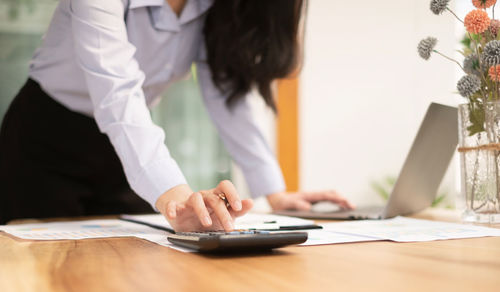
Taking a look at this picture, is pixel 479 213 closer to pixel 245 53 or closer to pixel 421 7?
pixel 245 53

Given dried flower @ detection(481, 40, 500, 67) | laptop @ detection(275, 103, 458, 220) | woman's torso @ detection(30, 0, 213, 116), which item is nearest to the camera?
dried flower @ detection(481, 40, 500, 67)

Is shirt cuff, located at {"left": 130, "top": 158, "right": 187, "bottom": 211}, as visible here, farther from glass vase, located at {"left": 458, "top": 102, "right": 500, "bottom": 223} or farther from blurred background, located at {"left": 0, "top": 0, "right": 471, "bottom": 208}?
blurred background, located at {"left": 0, "top": 0, "right": 471, "bottom": 208}

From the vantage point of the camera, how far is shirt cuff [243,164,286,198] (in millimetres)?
1506

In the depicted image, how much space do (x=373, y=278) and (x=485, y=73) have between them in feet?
1.91

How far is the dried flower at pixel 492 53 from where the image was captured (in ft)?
2.82

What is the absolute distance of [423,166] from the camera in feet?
3.71

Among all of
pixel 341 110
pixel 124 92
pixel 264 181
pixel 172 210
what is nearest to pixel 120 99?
pixel 124 92

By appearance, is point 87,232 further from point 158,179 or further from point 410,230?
point 410,230

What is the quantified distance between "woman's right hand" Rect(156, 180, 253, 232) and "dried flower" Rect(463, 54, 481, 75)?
0.48 m

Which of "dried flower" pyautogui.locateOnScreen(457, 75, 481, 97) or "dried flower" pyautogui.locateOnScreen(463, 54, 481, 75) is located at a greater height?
"dried flower" pyautogui.locateOnScreen(463, 54, 481, 75)

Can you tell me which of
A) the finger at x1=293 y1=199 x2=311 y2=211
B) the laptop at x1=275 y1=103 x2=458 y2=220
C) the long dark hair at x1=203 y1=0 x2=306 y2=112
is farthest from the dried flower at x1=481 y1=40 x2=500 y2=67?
the long dark hair at x1=203 y1=0 x2=306 y2=112

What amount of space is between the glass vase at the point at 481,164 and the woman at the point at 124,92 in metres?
0.40

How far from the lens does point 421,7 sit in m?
3.80

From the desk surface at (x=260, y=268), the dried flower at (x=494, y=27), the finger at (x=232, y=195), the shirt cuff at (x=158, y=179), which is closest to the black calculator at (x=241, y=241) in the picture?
the desk surface at (x=260, y=268)
